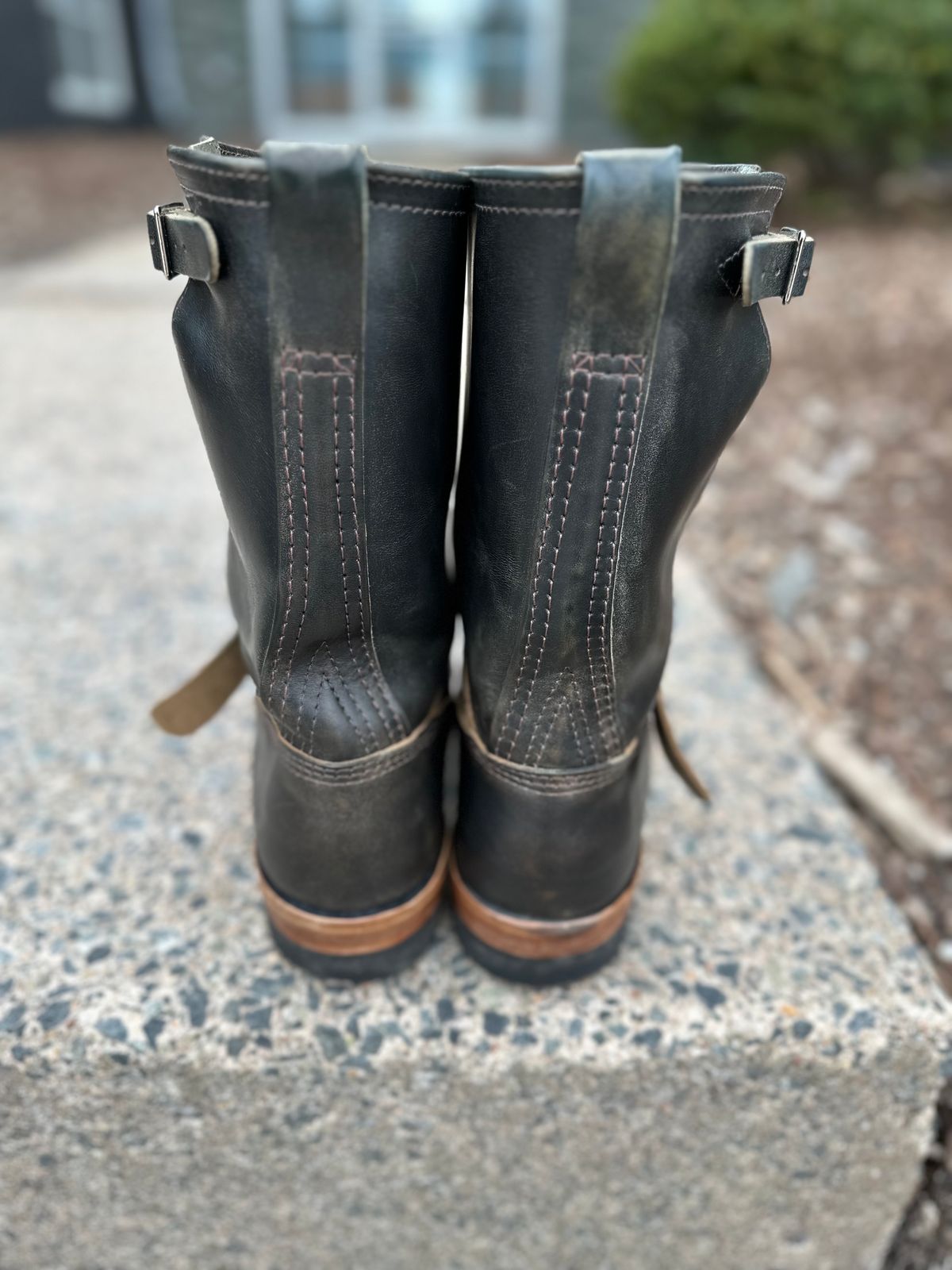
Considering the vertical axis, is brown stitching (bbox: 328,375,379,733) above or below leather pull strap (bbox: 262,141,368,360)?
below

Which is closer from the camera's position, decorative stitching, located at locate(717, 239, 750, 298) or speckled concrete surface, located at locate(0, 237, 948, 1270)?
decorative stitching, located at locate(717, 239, 750, 298)

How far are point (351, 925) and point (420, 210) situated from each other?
22.9 inches

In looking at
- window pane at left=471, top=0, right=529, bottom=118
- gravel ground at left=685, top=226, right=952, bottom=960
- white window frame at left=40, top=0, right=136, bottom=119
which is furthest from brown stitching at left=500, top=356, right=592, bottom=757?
window pane at left=471, top=0, right=529, bottom=118

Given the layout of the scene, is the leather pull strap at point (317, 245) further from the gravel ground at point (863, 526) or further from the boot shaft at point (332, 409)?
the gravel ground at point (863, 526)

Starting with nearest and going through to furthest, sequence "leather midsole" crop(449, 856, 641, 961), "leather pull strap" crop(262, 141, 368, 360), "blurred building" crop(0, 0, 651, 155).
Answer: "leather pull strap" crop(262, 141, 368, 360) < "leather midsole" crop(449, 856, 641, 961) < "blurred building" crop(0, 0, 651, 155)

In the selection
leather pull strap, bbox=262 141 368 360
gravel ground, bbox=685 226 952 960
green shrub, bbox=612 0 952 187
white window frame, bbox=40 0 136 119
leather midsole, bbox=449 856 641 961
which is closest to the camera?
leather pull strap, bbox=262 141 368 360

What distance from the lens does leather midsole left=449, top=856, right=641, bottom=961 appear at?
31.4 inches

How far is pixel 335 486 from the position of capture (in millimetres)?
614

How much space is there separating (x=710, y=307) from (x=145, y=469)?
67.1 inches

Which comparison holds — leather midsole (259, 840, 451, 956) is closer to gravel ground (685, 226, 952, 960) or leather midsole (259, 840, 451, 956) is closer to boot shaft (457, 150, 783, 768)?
boot shaft (457, 150, 783, 768)

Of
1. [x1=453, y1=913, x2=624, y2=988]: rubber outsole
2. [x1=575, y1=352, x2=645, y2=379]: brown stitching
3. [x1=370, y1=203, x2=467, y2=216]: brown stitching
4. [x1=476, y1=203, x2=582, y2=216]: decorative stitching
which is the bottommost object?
[x1=453, y1=913, x2=624, y2=988]: rubber outsole

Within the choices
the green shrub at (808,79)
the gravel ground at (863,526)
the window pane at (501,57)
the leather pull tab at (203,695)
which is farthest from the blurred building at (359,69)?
the leather pull tab at (203,695)

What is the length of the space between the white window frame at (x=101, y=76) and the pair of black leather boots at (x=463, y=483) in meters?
7.90

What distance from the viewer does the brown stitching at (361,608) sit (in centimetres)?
60
